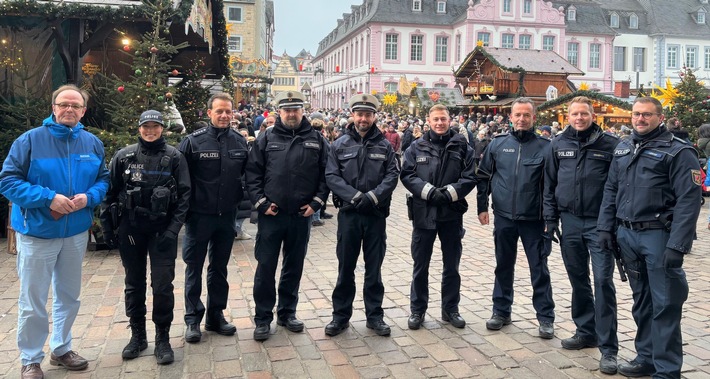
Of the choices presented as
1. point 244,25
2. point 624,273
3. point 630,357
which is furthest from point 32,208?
point 244,25

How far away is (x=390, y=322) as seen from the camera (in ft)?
17.9

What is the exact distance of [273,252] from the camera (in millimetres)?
5102

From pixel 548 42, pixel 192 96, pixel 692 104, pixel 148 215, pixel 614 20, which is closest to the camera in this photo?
pixel 148 215

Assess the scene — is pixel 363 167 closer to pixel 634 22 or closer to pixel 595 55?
pixel 595 55

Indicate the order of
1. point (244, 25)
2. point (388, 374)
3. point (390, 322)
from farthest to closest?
1. point (244, 25)
2. point (390, 322)
3. point (388, 374)

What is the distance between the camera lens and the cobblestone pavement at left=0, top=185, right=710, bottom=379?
4348 millimetres

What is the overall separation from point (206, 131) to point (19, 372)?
2289mm

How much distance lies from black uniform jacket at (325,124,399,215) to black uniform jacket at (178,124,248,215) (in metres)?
0.82

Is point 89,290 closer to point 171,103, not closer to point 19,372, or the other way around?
point 19,372

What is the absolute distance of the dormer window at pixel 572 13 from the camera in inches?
2379

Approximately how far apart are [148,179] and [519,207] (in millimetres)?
3057

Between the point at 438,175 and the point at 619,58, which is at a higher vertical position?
the point at 619,58

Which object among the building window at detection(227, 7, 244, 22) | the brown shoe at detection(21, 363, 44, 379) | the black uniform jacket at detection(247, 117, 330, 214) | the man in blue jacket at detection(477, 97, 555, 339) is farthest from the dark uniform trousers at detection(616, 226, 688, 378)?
the building window at detection(227, 7, 244, 22)

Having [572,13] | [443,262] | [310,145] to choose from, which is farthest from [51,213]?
[572,13]
